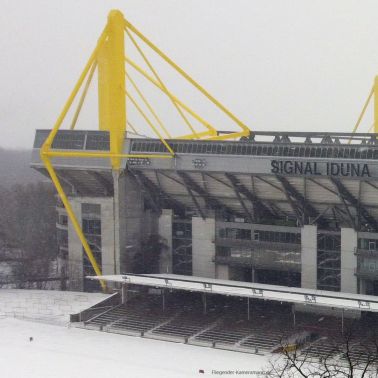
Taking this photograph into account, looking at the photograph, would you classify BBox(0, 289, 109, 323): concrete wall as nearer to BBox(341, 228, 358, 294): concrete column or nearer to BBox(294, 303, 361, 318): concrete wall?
BBox(294, 303, 361, 318): concrete wall

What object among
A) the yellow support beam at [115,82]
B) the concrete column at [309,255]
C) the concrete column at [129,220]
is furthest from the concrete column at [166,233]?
the concrete column at [309,255]

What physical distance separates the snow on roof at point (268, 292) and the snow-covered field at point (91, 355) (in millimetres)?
5679

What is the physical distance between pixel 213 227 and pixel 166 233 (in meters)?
6.83

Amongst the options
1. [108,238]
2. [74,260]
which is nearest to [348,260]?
[108,238]

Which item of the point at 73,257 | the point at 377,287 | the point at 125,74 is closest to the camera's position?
the point at 377,287

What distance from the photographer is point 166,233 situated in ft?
274

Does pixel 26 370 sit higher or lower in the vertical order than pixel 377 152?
lower

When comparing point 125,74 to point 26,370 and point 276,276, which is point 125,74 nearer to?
point 276,276

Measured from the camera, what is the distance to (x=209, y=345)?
209ft

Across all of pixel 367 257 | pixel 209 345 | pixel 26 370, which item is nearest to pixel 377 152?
pixel 367 257

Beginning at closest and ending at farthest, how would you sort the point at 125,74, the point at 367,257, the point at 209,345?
1. the point at 209,345
2. the point at 367,257
3. the point at 125,74

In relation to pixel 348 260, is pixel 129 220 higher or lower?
higher

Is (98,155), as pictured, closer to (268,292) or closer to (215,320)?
(215,320)

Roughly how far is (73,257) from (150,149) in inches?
700
